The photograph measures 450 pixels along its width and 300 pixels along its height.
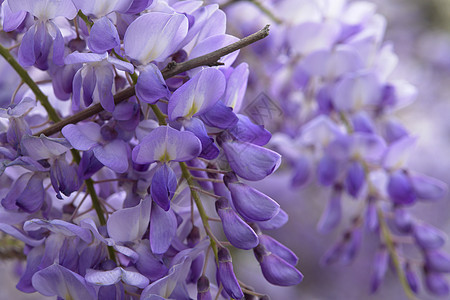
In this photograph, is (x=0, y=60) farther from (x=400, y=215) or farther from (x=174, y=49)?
(x=400, y=215)

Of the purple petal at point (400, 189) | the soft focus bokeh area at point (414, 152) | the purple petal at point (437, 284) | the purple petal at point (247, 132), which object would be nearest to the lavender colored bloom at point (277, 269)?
the purple petal at point (247, 132)

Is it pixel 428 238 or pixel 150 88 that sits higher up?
pixel 150 88

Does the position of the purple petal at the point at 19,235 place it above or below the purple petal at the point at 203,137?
below

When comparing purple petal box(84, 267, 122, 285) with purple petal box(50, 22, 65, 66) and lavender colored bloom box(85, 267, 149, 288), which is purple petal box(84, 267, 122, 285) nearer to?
lavender colored bloom box(85, 267, 149, 288)

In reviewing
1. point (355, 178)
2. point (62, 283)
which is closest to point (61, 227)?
point (62, 283)

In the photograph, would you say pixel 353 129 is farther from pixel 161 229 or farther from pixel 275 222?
pixel 161 229

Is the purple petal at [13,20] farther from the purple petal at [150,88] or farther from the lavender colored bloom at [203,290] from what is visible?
the lavender colored bloom at [203,290]
